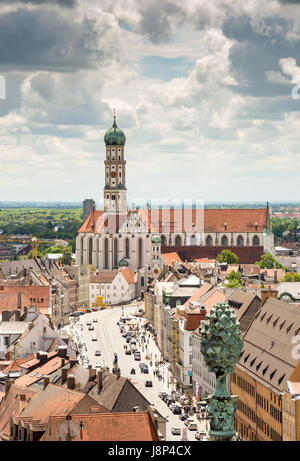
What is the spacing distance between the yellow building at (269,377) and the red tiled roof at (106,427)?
50.5ft

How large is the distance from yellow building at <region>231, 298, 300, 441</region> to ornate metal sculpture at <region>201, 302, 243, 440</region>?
41541 mm

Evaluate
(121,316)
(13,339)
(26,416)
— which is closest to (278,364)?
(26,416)

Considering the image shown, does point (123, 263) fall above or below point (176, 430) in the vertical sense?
above

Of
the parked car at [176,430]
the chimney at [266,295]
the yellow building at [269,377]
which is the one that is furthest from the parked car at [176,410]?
the chimney at [266,295]

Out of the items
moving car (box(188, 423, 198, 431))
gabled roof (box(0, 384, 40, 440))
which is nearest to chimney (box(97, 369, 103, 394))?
gabled roof (box(0, 384, 40, 440))

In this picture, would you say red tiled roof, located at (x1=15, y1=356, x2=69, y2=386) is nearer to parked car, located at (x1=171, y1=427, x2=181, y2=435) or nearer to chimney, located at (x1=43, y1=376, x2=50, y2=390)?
chimney, located at (x1=43, y1=376, x2=50, y2=390)

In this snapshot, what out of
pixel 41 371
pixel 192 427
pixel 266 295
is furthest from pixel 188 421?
pixel 266 295

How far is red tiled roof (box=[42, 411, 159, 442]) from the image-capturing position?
40.1 m

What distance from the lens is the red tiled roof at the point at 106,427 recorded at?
132 feet

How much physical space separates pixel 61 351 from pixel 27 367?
292 cm

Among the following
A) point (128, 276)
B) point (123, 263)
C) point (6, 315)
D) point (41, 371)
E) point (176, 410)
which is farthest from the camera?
point (123, 263)

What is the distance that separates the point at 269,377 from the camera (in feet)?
A: 210

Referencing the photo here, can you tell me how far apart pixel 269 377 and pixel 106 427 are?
82.6 ft

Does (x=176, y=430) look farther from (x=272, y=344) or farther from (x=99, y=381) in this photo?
(x=99, y=381)
